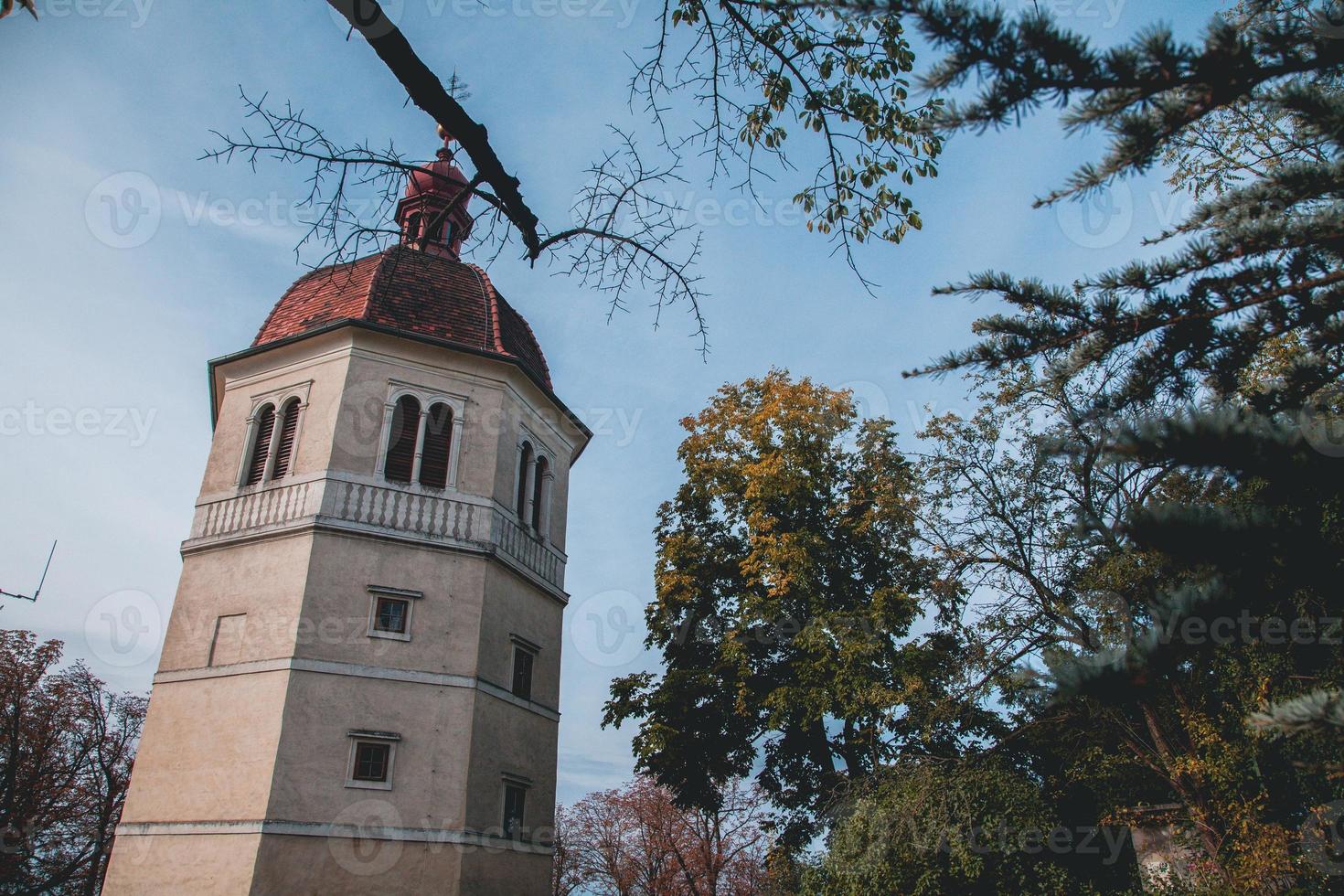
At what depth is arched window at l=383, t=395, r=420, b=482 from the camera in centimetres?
1678

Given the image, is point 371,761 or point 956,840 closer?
point 956,840

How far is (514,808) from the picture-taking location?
16.0 meters

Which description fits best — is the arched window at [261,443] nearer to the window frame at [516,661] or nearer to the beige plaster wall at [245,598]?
the beige plaster wall at [245,598]

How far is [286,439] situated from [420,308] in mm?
3901

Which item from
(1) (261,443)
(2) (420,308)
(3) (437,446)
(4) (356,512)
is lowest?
(4) (356,512)

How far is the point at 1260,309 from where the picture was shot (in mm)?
3557

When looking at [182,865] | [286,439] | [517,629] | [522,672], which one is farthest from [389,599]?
[182,865]

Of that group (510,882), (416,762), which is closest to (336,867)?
(416,762)

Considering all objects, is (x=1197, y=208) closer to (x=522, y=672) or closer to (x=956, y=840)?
(x=956, y=840)

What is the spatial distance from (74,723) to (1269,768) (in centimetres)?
3396

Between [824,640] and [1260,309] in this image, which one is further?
[824,640]

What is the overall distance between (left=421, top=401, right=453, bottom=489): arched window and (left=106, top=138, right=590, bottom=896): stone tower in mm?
39

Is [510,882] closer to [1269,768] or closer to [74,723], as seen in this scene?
[1269,768]

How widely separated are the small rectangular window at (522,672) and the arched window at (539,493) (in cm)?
271
